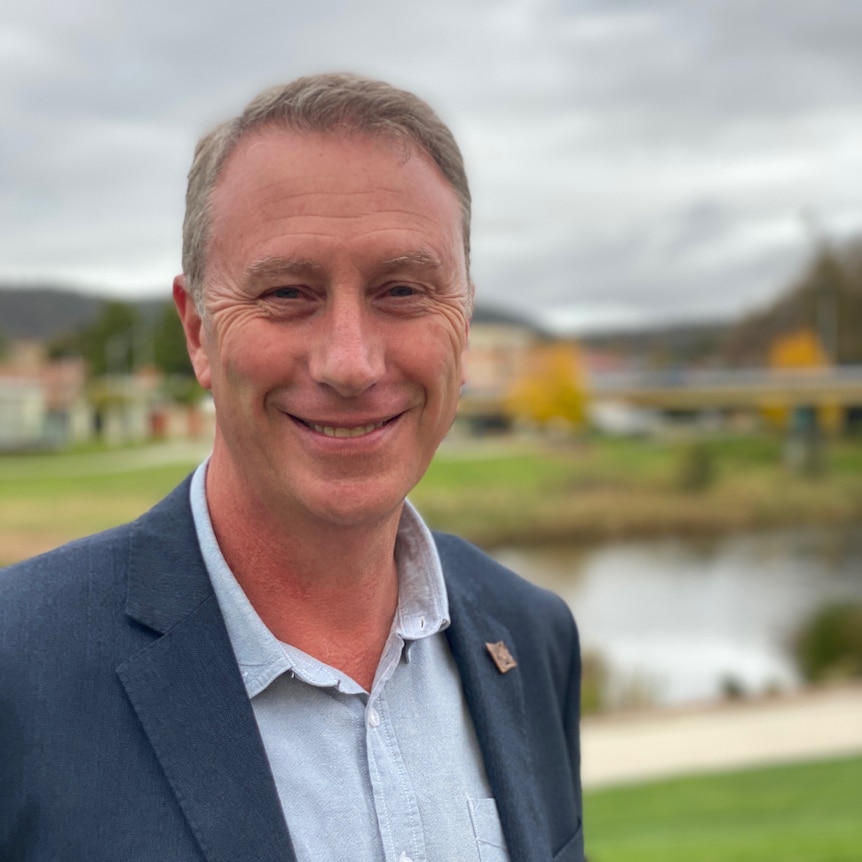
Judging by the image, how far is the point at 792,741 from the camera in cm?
1285

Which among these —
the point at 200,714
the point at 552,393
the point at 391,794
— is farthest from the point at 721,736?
the point at 552,393

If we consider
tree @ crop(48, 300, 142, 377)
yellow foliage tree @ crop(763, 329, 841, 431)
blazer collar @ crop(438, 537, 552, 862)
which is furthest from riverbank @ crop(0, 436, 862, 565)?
blazer collar @ crop(438, 537, 552, 862)

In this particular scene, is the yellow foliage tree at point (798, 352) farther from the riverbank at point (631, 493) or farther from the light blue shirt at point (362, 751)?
the light blue shirt at point (362, 751)

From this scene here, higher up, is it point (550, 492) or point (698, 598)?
point (550, 492)

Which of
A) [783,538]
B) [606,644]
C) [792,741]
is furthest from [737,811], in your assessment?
[783,538]

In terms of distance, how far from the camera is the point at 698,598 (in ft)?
75.0

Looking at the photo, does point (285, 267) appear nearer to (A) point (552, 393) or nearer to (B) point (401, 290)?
(B) point (401, 290)

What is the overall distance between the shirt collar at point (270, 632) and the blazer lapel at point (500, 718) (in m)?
0.07

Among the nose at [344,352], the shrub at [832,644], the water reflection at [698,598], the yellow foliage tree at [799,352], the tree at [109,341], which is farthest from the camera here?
the yellow foliage tree at [799,352]

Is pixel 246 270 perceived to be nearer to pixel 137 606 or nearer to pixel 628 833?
pixel 137 606

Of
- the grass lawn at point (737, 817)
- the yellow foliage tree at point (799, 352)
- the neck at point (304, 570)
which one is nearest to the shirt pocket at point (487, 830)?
the neck at point (304, 570)

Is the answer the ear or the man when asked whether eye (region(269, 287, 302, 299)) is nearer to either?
the man

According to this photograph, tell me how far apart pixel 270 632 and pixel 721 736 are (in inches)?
495

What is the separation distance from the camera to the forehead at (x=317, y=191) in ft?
4.87
